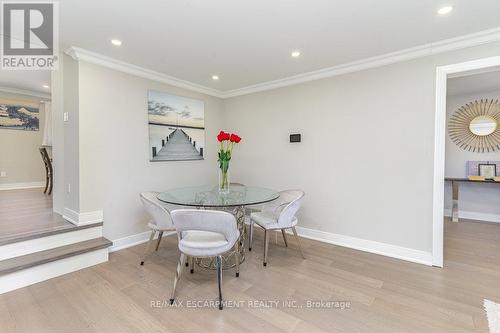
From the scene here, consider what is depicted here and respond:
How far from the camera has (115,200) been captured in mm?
3129

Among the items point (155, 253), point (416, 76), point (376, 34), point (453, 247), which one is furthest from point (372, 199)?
point (155, 253)

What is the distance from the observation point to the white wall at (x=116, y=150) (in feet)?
9.38

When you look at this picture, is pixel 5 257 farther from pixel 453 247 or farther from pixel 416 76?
pixel 453 247

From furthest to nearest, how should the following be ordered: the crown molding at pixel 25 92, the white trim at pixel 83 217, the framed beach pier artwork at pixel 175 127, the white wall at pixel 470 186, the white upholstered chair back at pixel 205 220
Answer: the crown molding at pixel 25 92 → the white wall at pixel 470 186 → the framed beach pier artwork at pixel 175 127 → the white trim at pixel 83 217 → the white upholstered chair back at pixel 205 220

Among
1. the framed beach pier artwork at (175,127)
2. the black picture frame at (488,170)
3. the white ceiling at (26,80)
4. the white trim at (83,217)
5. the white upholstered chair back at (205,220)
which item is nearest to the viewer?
the white upholstered chair back at (205,220)

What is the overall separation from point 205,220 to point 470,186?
530cm

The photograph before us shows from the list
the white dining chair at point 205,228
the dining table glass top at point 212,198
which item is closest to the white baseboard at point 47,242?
the dining table glass top at point 212,198

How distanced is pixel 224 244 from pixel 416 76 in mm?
2763

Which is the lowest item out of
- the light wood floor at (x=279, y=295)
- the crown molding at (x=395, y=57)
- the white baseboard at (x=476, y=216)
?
the light wood floor at (x=279, y=295)

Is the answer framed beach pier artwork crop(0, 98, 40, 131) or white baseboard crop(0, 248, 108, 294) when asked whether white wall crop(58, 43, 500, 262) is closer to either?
white baseboard crop(0, 248, 108, 294)

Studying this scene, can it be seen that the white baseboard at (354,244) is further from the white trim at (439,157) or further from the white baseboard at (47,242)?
the white baseboard at (47,242)

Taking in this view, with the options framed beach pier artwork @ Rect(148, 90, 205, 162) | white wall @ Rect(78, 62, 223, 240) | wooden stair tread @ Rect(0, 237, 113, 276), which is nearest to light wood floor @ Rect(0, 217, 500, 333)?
wooden stair tread @ Rect(0, 237, 113, 276)

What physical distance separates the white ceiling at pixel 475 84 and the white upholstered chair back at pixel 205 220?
411cm

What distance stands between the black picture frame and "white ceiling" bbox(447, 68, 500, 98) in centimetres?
135
